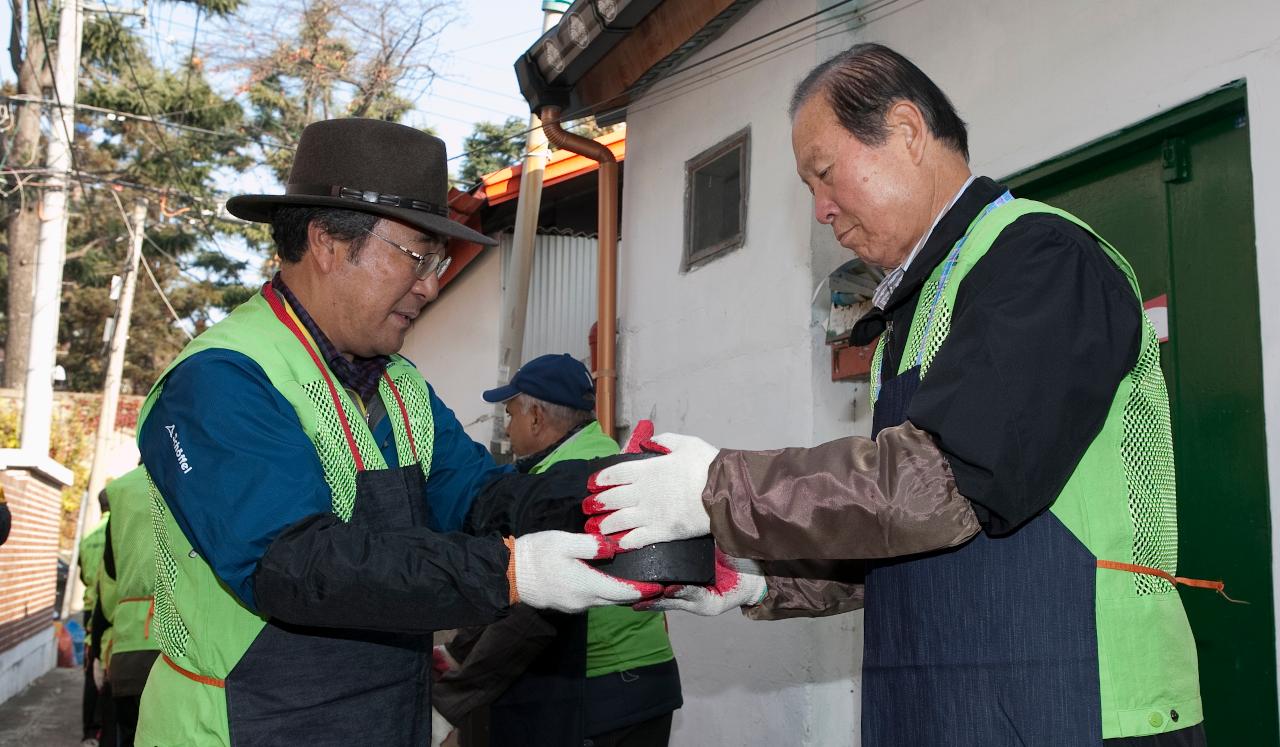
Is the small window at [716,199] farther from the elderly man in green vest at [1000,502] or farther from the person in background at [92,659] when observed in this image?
the person in background at [92,659]

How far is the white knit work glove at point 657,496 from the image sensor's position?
6.78 ft

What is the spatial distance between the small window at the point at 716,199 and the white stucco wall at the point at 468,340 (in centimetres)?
426

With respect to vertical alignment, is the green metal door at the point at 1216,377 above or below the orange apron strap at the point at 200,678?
above

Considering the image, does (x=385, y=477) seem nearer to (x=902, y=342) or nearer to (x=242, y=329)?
(x=242, y=329)

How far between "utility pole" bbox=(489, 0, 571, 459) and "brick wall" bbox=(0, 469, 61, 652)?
200 inches

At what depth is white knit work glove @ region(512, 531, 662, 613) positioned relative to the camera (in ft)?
7.18

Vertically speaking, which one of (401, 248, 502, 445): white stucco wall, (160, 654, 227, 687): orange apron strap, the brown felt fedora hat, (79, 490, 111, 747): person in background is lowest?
(79, 490, 111, 747): person in background

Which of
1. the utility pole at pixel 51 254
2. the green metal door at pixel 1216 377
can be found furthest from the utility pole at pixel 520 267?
the utility pole at pixel 51 254

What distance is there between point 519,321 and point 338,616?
22.8 feet

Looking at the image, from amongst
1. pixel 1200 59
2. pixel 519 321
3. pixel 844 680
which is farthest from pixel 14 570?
pixel 1200 59

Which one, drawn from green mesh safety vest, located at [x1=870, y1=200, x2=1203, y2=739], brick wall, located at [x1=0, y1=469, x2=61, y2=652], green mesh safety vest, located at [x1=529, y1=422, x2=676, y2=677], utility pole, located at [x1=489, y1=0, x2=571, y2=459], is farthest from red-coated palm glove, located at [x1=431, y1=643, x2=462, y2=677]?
brick wall, located at [x1=0, y1=469, x2=61, y2=652]

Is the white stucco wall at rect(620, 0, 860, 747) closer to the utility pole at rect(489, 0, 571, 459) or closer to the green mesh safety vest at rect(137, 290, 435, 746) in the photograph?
the utility pole at rect(489, 0, 571, 459)

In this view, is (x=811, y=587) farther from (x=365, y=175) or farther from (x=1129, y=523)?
(x=365, y=175)

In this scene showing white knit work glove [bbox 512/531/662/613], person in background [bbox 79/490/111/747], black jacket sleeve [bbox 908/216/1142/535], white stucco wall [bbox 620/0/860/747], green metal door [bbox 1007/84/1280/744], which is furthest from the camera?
person in background [bbox 79/490/111/747]
